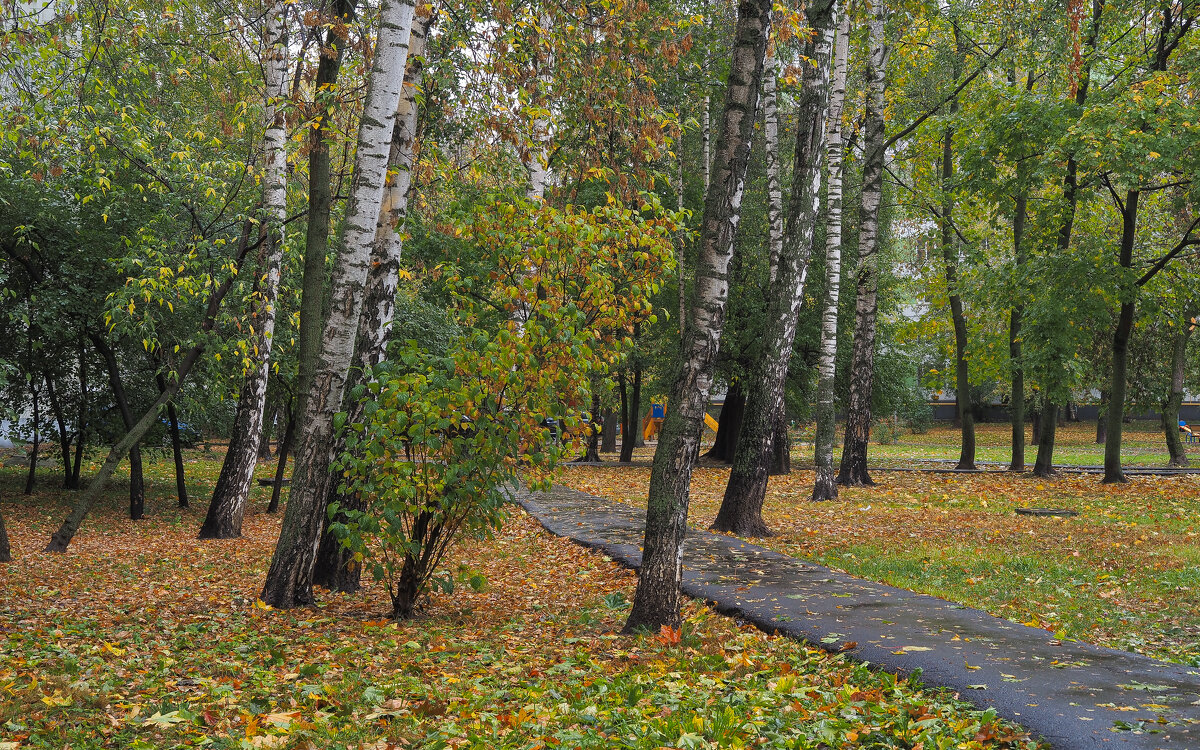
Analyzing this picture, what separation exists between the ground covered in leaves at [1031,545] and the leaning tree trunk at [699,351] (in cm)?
313

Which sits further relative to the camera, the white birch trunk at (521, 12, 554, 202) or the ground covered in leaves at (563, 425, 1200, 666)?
the white birch trunk at (521, 12, 554, 202)

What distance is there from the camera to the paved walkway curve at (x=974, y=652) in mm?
4094

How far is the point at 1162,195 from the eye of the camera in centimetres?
2116

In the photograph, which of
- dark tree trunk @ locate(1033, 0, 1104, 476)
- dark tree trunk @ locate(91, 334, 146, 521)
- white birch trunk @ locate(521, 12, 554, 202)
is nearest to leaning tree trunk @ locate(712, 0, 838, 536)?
white birch trunk @ locate(521, 12, 554, 202)

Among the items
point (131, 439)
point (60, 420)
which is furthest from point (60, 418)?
point (131, 439)

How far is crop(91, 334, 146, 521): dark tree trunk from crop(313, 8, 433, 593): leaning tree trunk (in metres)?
8.39

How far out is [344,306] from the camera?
22.4 ft

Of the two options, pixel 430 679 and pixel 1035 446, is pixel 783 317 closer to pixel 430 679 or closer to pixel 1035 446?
pixel 430 679

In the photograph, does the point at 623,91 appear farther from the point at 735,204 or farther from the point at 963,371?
the point at 963,371

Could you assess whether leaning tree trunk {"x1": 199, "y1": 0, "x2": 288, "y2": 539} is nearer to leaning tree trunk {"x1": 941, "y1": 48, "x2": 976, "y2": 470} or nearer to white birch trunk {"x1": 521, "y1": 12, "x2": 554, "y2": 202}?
white birch trunk {"x1": 521, "y1": 12, "x2": 554, "y2": 202}

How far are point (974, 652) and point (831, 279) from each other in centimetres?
1014

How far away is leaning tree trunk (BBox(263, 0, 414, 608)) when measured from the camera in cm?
677

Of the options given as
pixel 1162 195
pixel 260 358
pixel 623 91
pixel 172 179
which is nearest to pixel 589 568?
pixel 623 91

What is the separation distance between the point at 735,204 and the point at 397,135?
3.38m
